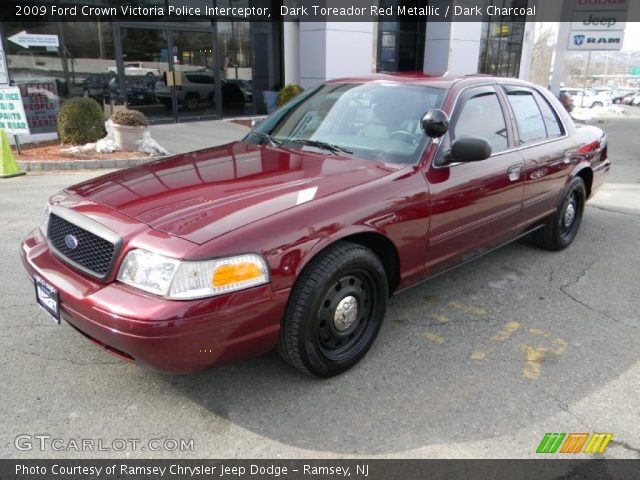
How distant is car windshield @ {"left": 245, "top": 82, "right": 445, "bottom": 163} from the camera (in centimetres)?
344

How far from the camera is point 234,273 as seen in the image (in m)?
2.40

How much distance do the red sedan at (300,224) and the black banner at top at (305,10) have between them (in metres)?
9.66

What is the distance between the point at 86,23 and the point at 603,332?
1230 centimetres

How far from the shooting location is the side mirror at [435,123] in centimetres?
328

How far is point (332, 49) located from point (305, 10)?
4.77 feet

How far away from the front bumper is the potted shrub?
744cm

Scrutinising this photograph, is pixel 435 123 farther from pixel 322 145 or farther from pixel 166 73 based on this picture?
pixel 166 73

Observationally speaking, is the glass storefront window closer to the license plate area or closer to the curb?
the curb

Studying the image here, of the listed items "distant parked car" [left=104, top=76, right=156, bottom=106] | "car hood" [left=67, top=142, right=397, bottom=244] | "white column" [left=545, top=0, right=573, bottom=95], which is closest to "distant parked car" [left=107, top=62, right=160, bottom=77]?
"distant parked car" [left=104, top=76, right=156, bottom=106]

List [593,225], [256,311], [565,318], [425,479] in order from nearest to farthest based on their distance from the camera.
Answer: [425,479]
[256,311]
[565,318]
[593,225]

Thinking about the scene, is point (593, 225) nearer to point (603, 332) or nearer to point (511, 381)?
point (603, 332)

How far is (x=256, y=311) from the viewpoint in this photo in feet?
8.14

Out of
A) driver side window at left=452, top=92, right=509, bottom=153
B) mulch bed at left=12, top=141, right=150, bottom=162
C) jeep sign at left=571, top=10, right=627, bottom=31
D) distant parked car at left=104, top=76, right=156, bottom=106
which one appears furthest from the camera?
jeep sign at left=571, top=10, right=627, bottom=31

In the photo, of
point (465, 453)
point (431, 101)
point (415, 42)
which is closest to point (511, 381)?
point (465, 453)
